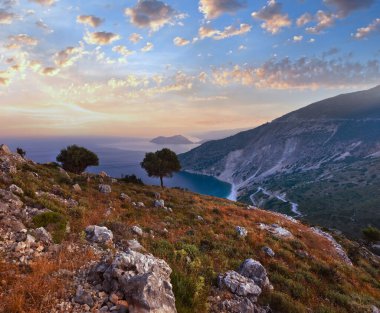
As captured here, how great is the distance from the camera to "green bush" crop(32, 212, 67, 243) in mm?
11695

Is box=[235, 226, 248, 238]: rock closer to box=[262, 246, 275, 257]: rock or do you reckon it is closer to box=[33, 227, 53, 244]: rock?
box=[262, 246, 275, 257]: rock

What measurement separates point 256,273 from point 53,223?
33.2 ft

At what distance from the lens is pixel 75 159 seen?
60.3 metres

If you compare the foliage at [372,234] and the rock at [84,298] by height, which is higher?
the rock at [84,298]

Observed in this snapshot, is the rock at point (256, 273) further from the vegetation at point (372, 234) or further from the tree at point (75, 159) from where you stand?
the tree at point (75, 159)

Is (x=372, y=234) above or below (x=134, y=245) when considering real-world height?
below

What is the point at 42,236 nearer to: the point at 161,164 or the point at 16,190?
the point at 16,190

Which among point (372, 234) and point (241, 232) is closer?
point (241, 232)

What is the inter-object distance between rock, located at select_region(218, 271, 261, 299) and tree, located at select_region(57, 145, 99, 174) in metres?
55.3

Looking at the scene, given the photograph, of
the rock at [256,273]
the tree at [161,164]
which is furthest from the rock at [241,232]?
the tree at [161,164]

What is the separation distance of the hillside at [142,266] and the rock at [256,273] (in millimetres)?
44

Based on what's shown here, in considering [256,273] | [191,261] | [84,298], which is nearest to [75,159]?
[191,261]

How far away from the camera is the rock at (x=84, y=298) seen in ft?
24.2

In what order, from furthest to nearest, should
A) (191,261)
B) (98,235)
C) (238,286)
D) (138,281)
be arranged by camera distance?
1. (191,261)
2. (98,235)
3. (238,286)
4. (138,281)
